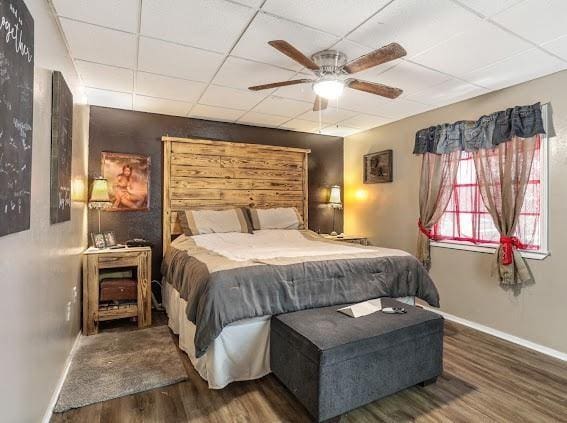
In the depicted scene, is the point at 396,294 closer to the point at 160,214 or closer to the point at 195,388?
the point at 195,388

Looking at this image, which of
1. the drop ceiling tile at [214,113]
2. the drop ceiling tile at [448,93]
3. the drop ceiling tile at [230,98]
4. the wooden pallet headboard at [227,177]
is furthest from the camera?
the wooden pallet headboard at [227,177]

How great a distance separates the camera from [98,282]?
10.4 ft

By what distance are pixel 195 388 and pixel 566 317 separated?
2.99 meters

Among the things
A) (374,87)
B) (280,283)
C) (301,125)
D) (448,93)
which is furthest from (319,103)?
(280,283)

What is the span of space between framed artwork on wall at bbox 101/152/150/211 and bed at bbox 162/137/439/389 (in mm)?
251

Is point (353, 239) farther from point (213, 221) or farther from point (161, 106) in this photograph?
point (161, 106)

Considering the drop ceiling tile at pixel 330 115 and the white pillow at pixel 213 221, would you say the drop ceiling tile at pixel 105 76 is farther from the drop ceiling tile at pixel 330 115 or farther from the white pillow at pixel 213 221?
the drop ceiling tile at pixel 330 115

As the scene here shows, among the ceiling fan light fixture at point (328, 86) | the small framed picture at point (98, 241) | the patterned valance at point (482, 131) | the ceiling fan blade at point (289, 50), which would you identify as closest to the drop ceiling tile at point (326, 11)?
the ceiling fan blade at point (289, 50)

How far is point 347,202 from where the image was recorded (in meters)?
5.30

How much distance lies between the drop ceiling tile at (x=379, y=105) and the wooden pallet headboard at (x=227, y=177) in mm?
1292

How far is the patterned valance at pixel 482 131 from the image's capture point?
2.84 m

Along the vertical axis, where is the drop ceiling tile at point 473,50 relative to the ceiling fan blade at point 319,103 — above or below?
above

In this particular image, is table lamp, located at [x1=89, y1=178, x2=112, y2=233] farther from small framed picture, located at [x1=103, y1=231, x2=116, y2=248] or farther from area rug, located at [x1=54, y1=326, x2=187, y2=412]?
area rug, located at [x1=54, y1=326, x2=187, y2=412]

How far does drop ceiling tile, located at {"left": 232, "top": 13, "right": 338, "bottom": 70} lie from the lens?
208cm
